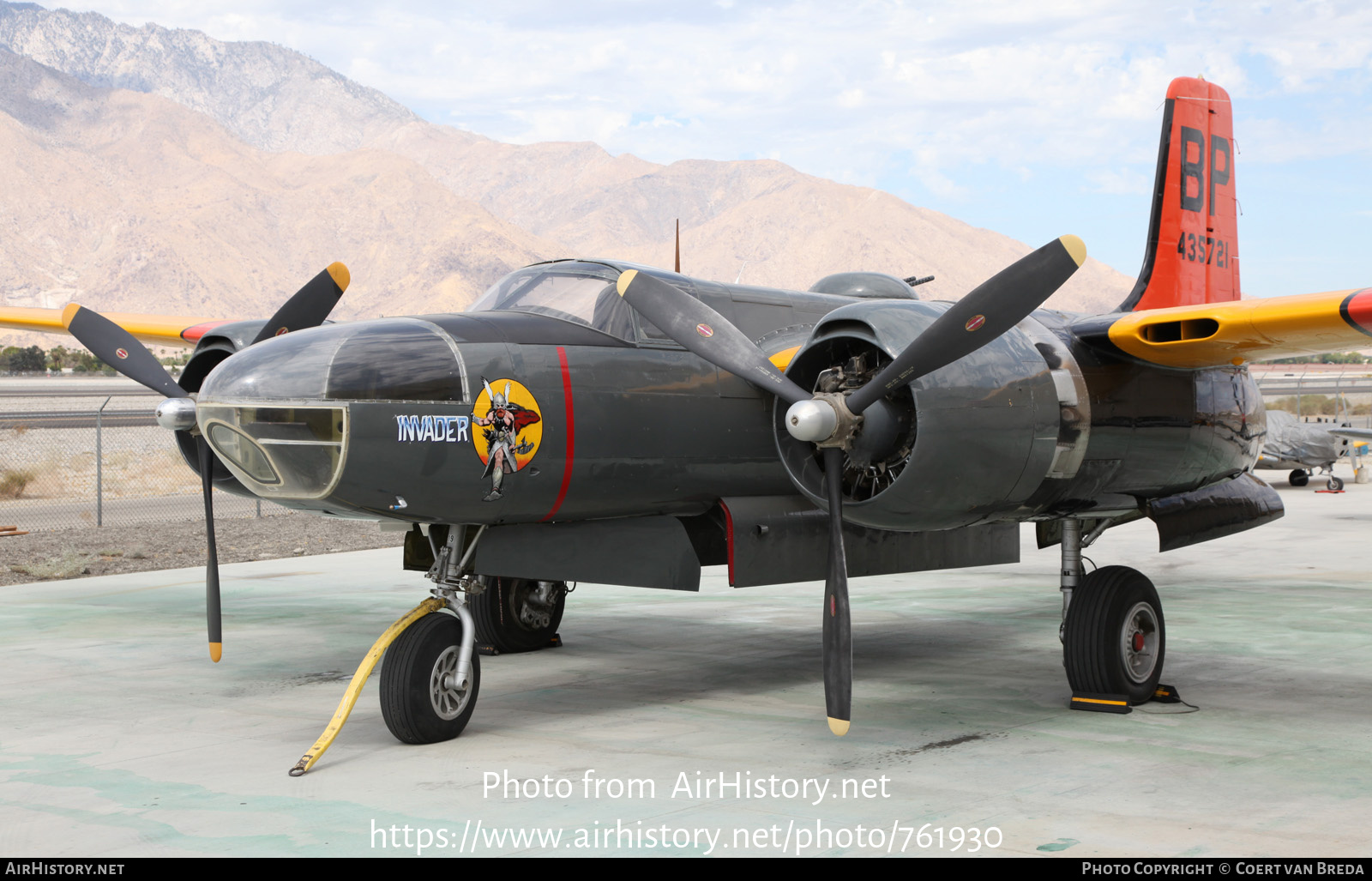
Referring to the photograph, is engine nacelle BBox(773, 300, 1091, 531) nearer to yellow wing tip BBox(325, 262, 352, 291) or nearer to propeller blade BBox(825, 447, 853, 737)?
propeller blade BBox(825, 447, 853, 737)

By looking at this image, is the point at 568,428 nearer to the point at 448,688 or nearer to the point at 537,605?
the point at 448,688

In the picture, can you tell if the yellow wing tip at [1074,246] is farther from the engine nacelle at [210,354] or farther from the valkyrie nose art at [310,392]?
the engine nacelle at [210,354]

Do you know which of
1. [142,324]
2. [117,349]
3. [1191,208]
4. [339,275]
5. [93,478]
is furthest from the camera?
[93,478]

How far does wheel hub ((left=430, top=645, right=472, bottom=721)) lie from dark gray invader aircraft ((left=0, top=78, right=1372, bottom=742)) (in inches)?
0.6

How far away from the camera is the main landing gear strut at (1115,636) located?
26.7 feet

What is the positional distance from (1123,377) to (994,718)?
259 centimetres

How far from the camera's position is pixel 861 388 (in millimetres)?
7469

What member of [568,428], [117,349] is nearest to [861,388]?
[568,428]

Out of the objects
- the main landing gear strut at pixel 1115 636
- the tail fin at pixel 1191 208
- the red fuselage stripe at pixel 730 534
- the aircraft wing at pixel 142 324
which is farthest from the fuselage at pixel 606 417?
the aircraft wing at pixel 142 324

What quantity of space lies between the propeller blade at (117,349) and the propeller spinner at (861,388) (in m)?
5.15

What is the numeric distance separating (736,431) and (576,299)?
4.77 feet

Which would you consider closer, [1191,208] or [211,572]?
[211,572]

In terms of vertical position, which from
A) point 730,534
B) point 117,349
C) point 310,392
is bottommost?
point 730,534

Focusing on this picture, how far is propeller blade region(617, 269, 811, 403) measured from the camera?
24.3ft
